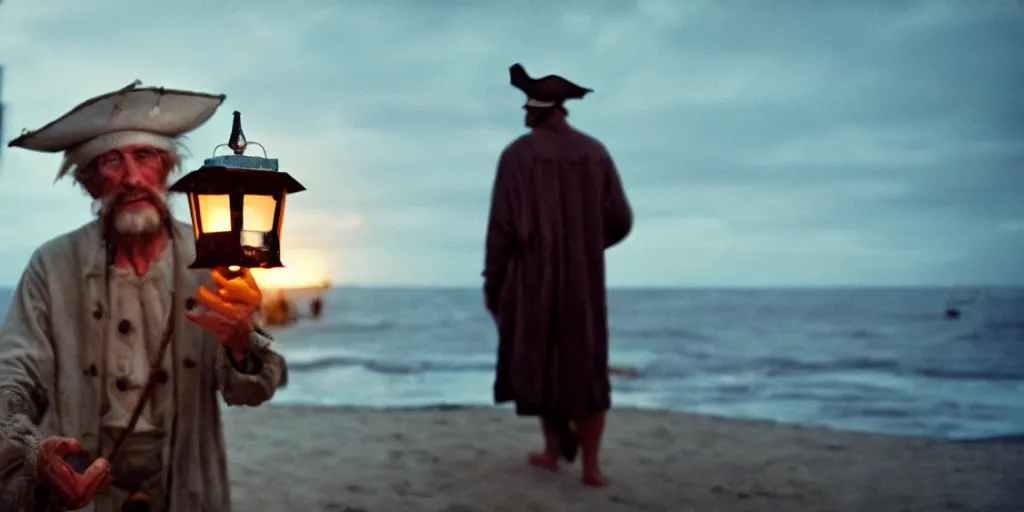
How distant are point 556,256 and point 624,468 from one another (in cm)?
159

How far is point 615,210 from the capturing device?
571 cm

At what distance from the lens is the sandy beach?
523 centimetres

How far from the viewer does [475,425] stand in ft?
25.5

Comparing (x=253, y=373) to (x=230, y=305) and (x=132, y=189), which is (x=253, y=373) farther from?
(x=132, y=189)

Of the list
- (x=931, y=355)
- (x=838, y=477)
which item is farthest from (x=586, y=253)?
(x=931, y=355)

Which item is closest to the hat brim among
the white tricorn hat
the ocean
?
the white tricorn hat

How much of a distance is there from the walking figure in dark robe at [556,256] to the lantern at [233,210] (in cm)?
342

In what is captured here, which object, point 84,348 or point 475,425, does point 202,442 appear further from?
point 475,425

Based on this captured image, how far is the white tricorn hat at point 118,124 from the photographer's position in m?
2.69

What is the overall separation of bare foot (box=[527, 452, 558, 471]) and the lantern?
410 centimetres

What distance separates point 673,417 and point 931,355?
1871 cm

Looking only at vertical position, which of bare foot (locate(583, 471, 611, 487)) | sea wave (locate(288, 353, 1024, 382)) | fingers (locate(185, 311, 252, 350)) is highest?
fingers (locate(185, 311, 252, 350))

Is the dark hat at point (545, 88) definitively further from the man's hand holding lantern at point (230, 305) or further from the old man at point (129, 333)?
the man's hand holding lantern at point (230, 305)

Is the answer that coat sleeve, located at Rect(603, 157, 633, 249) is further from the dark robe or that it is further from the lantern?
the lantern
